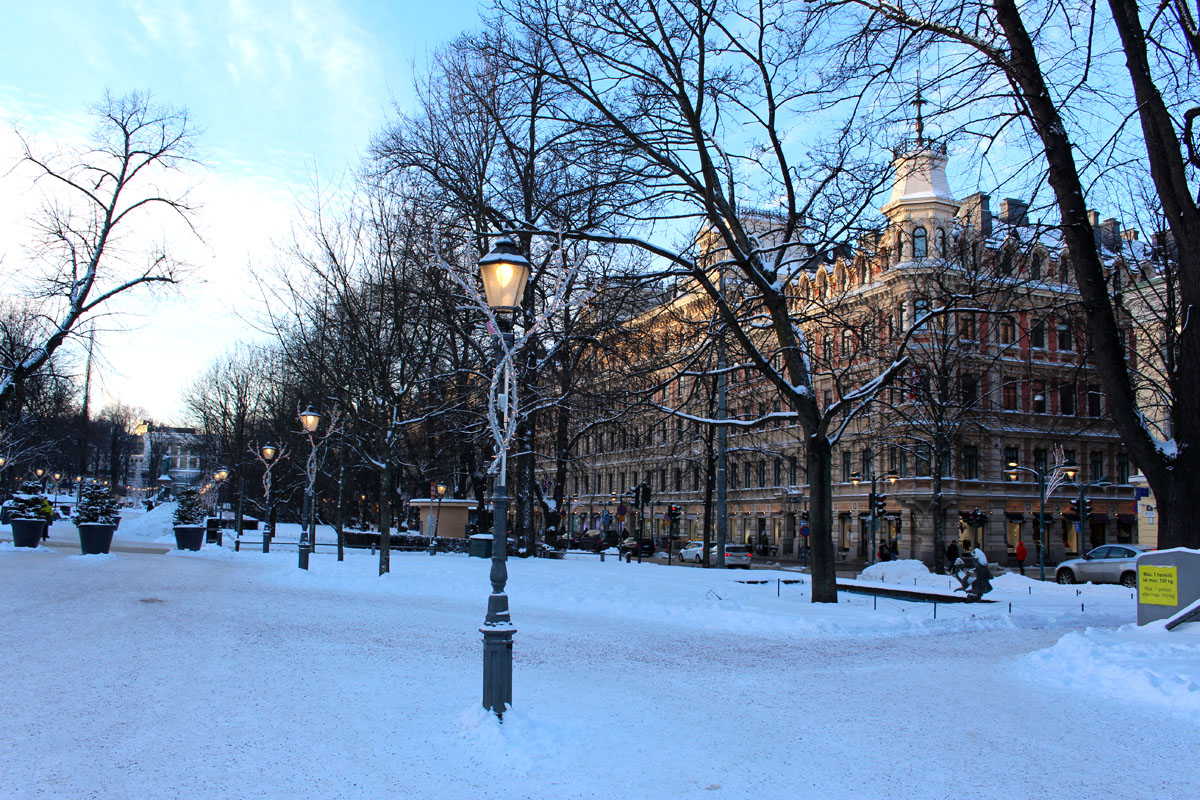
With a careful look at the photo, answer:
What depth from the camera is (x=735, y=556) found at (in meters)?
41.1

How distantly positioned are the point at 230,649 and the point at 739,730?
6.09 metres

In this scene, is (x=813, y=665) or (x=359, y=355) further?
(x=359, y=355)

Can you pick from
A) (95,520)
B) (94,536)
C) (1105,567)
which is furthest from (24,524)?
(1105,567)

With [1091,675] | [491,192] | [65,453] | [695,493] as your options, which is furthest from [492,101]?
[65,453]

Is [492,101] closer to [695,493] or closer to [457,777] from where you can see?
[457,777]

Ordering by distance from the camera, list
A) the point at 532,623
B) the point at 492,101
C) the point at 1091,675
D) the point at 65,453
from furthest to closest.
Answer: the point at 65,453 → the point at 492,101 → the point at 532,623 → the point at 1091,675

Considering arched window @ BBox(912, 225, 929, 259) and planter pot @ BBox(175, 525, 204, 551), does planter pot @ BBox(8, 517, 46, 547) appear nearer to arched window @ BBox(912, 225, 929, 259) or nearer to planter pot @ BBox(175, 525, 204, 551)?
planter pot @ BBox(175, 525, 204, 551)

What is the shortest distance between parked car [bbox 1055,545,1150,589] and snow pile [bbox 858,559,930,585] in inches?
293

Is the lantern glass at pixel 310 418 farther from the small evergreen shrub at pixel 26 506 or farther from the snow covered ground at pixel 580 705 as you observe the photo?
the small evergreen shrub at pixel 26 506

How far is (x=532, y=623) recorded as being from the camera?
1432cm

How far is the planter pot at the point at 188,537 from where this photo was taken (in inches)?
1291

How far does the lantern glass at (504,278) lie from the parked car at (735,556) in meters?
27.6

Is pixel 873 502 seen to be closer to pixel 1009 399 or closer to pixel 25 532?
pixel 1009 399

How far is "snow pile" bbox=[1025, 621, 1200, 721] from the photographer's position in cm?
865
